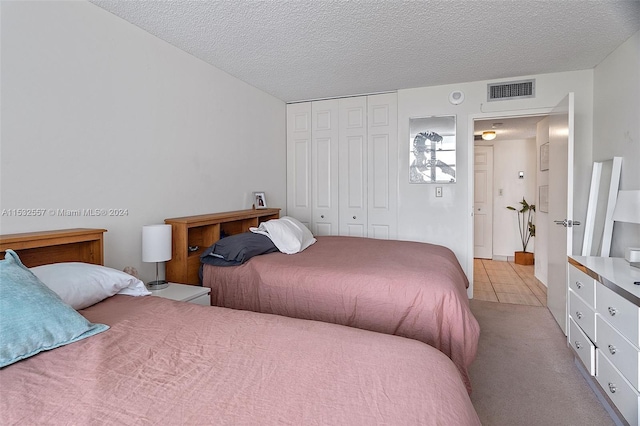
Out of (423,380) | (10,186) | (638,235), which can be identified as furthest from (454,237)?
(10,186)

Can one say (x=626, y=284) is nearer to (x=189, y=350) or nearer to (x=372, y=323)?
(x=372, y=323)

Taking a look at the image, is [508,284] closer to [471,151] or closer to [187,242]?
[471,151]

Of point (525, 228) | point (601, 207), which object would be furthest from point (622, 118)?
point (525, 228)

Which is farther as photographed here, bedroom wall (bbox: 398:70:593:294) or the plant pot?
the plant pot

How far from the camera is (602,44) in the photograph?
2.69 metres

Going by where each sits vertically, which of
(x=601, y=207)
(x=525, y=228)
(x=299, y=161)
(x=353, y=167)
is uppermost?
(x=299, y=161)

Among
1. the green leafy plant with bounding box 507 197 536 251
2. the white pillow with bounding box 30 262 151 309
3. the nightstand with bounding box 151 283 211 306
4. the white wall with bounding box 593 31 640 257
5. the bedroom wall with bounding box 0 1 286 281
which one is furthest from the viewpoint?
the green leafy plant with bounding box 507 197 536 251

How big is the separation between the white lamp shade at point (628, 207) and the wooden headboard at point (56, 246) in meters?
3.41

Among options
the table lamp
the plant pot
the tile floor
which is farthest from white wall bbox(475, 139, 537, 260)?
the table lamp

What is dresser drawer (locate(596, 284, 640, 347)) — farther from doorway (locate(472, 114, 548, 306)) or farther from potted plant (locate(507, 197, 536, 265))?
potted plant (locate(507, 197, 536, 265))

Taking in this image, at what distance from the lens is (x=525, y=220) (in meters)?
5.76

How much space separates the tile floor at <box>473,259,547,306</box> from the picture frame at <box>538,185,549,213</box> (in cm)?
101

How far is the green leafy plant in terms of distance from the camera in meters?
5.64

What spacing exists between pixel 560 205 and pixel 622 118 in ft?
2.64
